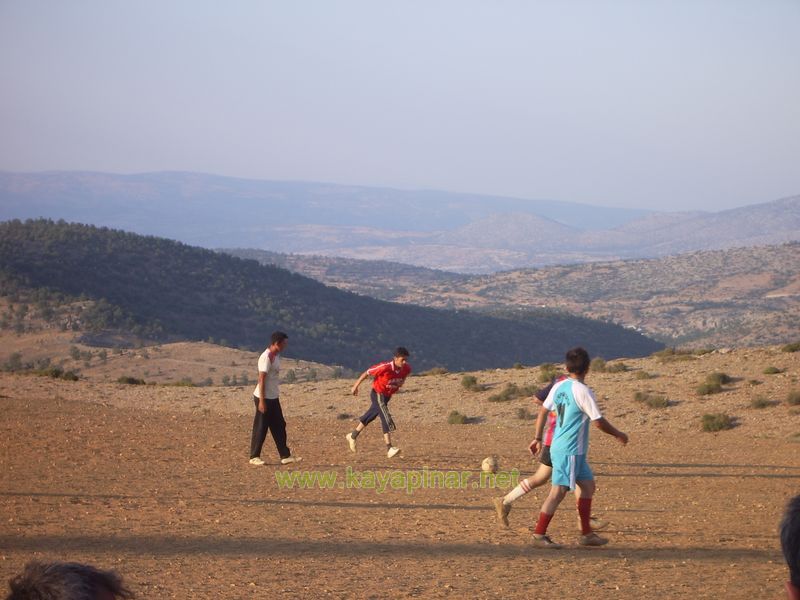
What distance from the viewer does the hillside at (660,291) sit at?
78562mm

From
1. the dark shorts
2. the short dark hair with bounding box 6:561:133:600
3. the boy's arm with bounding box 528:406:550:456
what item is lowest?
the dark shorts

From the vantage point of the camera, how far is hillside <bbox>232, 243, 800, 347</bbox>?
7856 centimetres

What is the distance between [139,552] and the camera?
8.74 metres

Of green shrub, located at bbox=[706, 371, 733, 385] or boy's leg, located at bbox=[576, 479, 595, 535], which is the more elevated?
boy's leg, located at bbox=[576, 479, 595, 535]

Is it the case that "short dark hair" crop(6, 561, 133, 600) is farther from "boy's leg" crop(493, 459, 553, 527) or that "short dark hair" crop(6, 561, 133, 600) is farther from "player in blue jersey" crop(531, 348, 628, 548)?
"boy's leg" crop(493, 459, 553, 527)

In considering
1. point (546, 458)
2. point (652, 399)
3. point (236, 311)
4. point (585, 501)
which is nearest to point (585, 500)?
point (585, 501)

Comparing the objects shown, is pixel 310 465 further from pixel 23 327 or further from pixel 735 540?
pixel 23 327

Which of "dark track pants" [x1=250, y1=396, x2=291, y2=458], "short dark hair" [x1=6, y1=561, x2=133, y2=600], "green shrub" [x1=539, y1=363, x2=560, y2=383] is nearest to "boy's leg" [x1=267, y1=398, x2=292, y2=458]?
"dark track pants" [x1=250, y1=396, x2=291, y2=458]

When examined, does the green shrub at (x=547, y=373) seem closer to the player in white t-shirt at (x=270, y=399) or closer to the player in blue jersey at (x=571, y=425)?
the player in white t-shirt at (x=270, y=399)

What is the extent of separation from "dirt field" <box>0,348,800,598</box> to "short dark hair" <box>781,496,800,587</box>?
14.4 feet

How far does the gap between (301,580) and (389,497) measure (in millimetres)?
4128

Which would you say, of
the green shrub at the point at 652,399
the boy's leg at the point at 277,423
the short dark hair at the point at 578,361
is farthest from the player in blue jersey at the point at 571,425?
the green shrub at the point at 652,399

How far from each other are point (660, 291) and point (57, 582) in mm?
103036

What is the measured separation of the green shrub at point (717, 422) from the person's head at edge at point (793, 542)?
1705 centimetres
